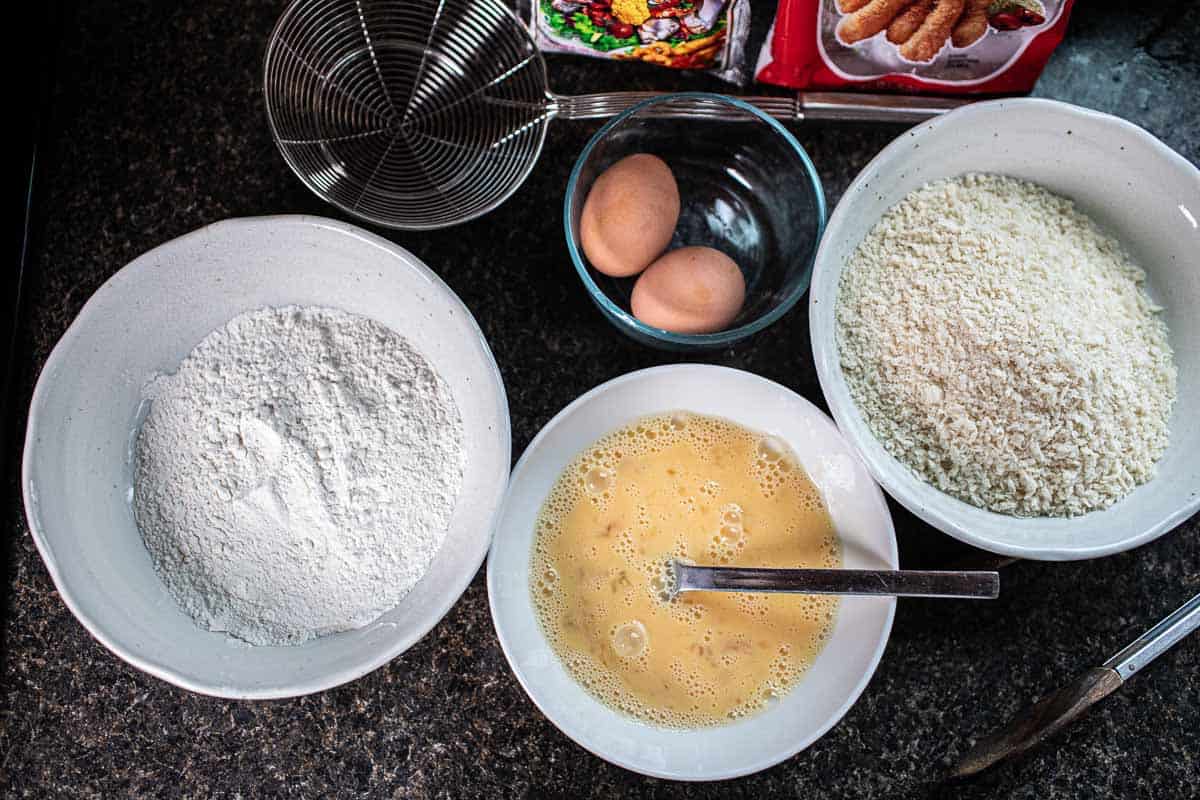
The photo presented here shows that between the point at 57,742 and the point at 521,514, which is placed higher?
the point at 521,514

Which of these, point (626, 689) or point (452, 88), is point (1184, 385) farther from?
point (452, 88)

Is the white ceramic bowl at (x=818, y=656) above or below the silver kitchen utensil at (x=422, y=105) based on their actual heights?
below

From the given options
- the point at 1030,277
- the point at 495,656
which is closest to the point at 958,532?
the point at 1030,277

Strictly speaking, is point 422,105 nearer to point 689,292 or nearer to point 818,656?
A: point 689,292

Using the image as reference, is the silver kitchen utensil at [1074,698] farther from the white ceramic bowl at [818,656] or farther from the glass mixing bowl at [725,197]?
the glass mixing bowl at [725,197]

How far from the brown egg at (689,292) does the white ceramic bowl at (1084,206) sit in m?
0.09

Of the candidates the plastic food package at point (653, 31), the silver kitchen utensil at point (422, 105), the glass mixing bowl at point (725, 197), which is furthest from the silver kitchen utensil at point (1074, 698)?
the plastic food package at point (653, 31)

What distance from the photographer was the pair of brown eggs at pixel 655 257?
920mm

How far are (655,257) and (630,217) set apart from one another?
6 cm

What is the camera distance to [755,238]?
105cm

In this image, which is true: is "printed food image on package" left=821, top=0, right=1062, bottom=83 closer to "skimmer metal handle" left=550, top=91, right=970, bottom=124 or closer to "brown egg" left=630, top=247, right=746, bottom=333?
"skimmer metal handle" left=550, top=91, right=970, bottom=124

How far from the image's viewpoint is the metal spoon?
90 centimetres

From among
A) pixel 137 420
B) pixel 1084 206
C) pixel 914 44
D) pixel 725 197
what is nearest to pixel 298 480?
pixel 137 420

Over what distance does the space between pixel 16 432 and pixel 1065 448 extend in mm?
1070
